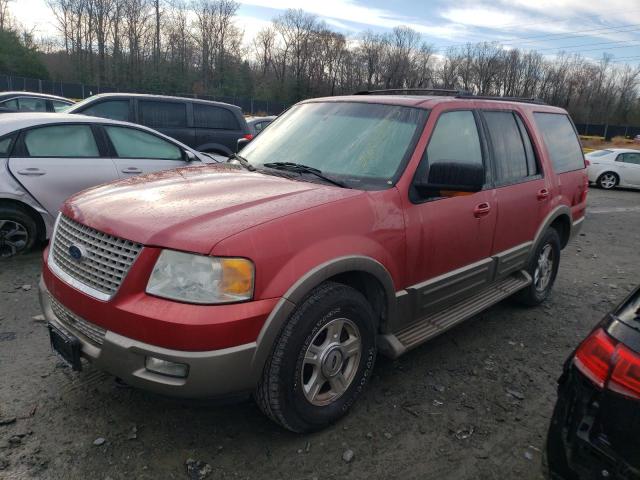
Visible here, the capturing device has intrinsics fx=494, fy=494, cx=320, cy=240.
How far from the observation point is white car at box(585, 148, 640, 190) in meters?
16.9

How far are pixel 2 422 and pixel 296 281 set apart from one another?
1894 millimetres

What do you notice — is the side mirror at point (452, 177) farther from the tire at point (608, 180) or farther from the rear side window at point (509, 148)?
the tire at point (608, 180)

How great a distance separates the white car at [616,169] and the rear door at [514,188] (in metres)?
14.8

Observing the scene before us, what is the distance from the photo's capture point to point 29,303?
4.38m

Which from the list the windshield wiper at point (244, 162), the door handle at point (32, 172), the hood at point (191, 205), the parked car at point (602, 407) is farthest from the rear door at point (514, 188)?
the door handle at point (32, 172)

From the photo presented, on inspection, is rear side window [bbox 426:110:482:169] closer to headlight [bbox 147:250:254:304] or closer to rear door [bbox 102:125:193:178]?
headlight [bbox 147:250:254:304]

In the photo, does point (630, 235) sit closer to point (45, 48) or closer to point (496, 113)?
point (496, 113)

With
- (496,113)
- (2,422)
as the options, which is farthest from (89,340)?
(496,113)

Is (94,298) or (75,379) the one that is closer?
(94,298)

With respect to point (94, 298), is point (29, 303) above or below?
below

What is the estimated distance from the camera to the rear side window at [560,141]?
187 inches

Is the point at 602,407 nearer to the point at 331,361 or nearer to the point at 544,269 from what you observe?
the point at 331,361

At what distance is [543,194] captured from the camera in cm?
445

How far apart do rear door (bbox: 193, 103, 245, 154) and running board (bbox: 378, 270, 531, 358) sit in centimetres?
735
